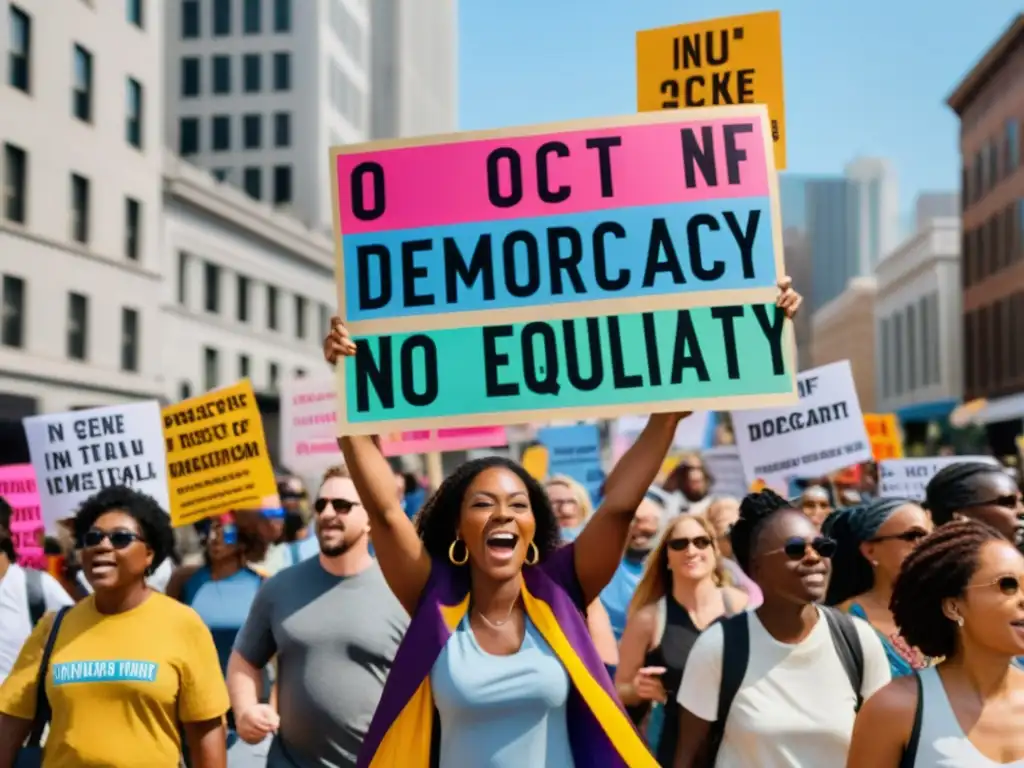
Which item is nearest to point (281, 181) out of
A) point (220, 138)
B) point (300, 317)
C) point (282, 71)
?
point (220, 138)

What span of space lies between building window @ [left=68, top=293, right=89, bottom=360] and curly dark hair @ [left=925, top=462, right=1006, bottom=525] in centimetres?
2845

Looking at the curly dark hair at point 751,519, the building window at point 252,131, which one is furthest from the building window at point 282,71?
the curly dark hair at point 751,519

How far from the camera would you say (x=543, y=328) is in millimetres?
4633

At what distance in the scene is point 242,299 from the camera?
49625 millimetres

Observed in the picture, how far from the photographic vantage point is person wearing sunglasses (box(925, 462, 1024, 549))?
Answer: 5727 mm

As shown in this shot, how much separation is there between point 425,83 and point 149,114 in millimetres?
61331

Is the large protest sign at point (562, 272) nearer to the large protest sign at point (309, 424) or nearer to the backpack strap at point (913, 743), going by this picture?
the backpack strap at point (913, 743)

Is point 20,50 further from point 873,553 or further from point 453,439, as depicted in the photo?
point 873,553

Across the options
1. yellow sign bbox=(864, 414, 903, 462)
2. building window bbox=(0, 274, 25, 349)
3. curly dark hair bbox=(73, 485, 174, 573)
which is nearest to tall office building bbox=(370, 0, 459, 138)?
building window bbox=(0, 274, 25, 349)

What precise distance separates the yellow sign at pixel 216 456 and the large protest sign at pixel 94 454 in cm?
22

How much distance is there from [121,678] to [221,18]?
62.9 m

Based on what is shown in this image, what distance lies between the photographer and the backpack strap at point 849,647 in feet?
14.8

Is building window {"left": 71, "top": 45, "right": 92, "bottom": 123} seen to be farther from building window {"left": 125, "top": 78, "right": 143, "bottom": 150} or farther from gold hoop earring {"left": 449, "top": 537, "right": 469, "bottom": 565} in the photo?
gold hoop earring {"left": 449, "top": 537, "right": 469, "bottom": 565}

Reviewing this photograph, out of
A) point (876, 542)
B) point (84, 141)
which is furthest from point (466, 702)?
point (84, 141)
